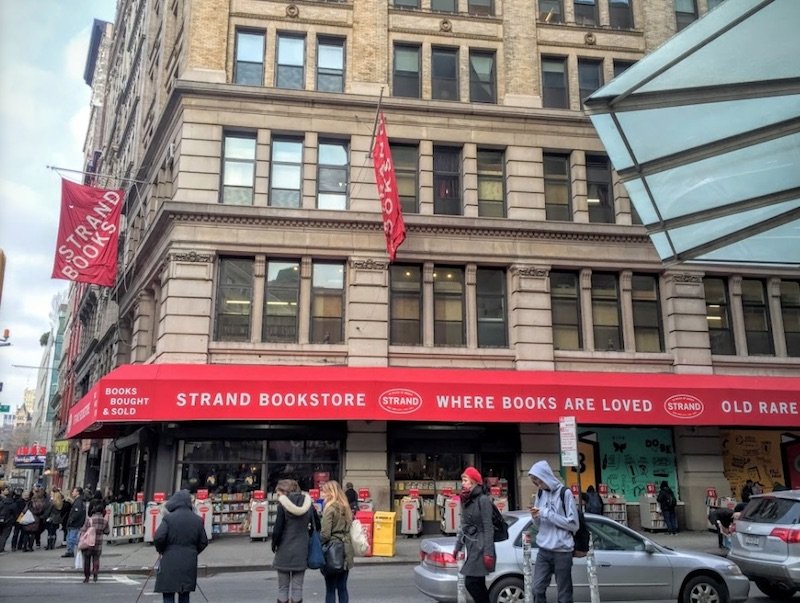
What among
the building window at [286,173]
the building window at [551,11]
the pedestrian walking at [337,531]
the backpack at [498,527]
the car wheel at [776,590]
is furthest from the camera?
the building window at [551,11]

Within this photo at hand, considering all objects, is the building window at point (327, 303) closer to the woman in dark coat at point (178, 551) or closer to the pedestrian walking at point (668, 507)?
the pedestrian walking at point (668, 507)

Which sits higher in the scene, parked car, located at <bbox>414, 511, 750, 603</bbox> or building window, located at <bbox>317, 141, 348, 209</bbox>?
building window, located at <bbox>317, 141, 348, 209</bbox>

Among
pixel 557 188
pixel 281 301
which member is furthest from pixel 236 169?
pixel 557 188

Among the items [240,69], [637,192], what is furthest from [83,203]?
[637,192]

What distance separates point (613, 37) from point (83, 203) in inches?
744

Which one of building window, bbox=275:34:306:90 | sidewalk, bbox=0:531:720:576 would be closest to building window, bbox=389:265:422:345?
sidewalk, bbox=0:531:720:576

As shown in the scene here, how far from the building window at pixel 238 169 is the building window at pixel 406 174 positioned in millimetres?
A: 4577

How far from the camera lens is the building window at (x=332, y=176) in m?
22.4

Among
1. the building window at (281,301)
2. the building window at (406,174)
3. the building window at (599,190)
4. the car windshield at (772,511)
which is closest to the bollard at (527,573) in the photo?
the car windshield at (772,511)

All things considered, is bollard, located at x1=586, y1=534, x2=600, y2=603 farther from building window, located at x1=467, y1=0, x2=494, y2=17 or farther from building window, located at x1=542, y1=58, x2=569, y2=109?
building window, located at x1=467, y1=0, x2=494, y2=17

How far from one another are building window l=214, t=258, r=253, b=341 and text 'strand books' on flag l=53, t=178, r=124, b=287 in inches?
170

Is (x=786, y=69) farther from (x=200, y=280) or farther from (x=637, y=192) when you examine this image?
(x=200, y=280)

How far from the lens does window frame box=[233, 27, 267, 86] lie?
22.8 metres

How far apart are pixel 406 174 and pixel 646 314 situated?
913cm
